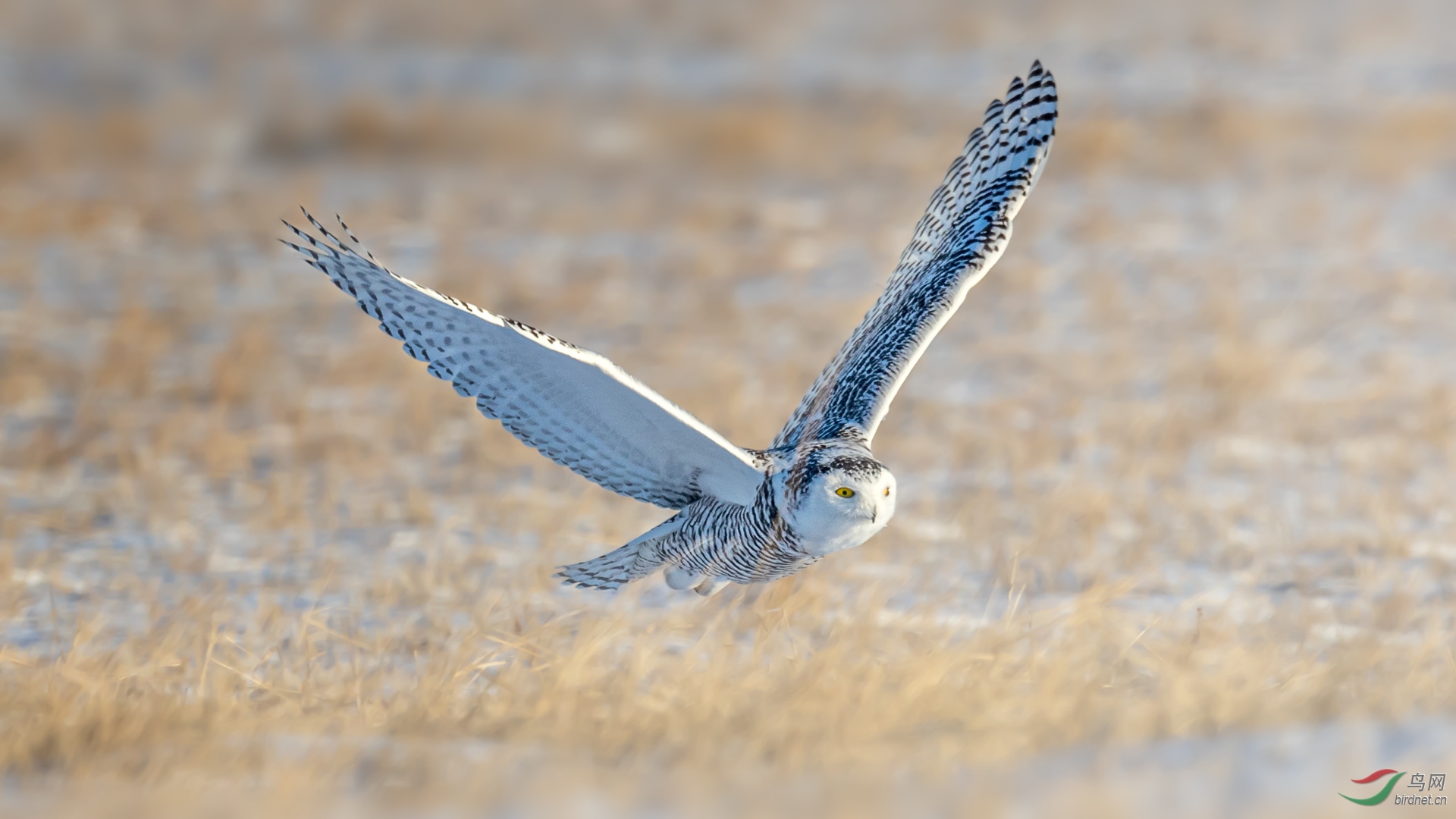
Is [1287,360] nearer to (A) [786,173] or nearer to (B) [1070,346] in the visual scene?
(B) [1070,346]

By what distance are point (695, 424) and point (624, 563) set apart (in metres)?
0.95

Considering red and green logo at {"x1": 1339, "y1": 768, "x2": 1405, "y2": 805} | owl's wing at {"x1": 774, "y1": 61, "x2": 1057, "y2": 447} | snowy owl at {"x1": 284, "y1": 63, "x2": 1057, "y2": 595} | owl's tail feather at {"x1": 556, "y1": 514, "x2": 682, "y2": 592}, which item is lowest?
red and green logo at {"x1": 1339, "y1": 768, "x2": 1405, "y2": 805}

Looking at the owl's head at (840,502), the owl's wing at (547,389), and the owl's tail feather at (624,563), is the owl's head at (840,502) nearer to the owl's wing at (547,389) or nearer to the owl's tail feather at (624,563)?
the owl's wing at (547,389)

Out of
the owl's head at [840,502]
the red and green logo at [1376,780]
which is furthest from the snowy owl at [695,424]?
the red and green logo at [1376,780]

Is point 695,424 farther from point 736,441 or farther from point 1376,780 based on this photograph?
point 736,441

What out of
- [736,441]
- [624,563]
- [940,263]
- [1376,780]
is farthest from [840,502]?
[736,441]

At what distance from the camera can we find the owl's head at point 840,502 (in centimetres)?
430

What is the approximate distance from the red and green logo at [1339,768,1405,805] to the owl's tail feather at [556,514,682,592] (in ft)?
7.65

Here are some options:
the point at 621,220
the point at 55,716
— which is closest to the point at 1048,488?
the point at 55,716

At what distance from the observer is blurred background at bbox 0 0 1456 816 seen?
462 cm

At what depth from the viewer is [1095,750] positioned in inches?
185

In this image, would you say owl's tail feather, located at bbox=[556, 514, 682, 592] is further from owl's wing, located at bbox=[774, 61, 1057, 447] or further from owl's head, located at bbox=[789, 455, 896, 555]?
owl's head, located at bbox=[789, 455, 896, 555]

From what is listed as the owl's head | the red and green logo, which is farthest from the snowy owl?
the red and green logo

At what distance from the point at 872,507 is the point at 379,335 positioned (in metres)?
8.56
